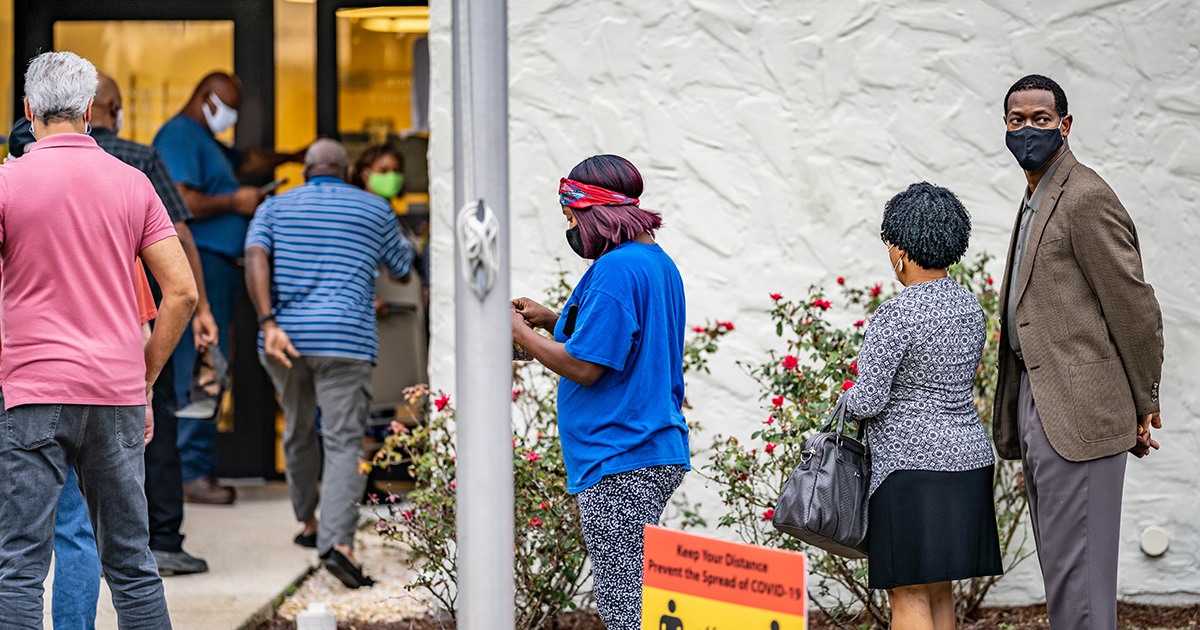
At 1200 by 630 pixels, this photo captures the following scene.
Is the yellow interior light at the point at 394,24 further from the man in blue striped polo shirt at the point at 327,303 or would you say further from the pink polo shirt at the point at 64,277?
the pink polo shirt at the point at 64,277

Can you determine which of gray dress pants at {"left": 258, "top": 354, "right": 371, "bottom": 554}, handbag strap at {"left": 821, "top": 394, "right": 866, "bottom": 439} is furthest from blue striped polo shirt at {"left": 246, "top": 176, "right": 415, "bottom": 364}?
handbag strap at {"left": 821, "top": 394, "right": 866, "bottom": 439}

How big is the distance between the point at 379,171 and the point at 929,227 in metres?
4.49

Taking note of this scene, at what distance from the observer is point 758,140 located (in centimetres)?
507

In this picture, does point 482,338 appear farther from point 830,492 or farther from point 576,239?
point 830,492

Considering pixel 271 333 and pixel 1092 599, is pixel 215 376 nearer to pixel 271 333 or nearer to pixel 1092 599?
pixel 271 333

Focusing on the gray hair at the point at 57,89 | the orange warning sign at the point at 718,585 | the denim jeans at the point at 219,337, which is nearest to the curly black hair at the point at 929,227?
the orange warning sign at the point at 718,585

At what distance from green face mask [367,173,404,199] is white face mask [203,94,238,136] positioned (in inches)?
35.0

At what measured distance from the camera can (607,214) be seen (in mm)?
3295

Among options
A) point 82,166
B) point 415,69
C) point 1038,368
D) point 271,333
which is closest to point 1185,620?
point 1038,368

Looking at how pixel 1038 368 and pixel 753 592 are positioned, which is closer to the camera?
pixel 753 592

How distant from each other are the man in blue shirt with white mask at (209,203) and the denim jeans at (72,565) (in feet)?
10.2

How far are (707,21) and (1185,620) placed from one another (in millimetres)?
3227

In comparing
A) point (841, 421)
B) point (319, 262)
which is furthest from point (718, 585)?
point (319, 262)

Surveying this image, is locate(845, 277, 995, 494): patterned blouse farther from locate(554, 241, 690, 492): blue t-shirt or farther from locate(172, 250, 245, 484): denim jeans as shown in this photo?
locate(172, 250, 245, 484): denim jeans
